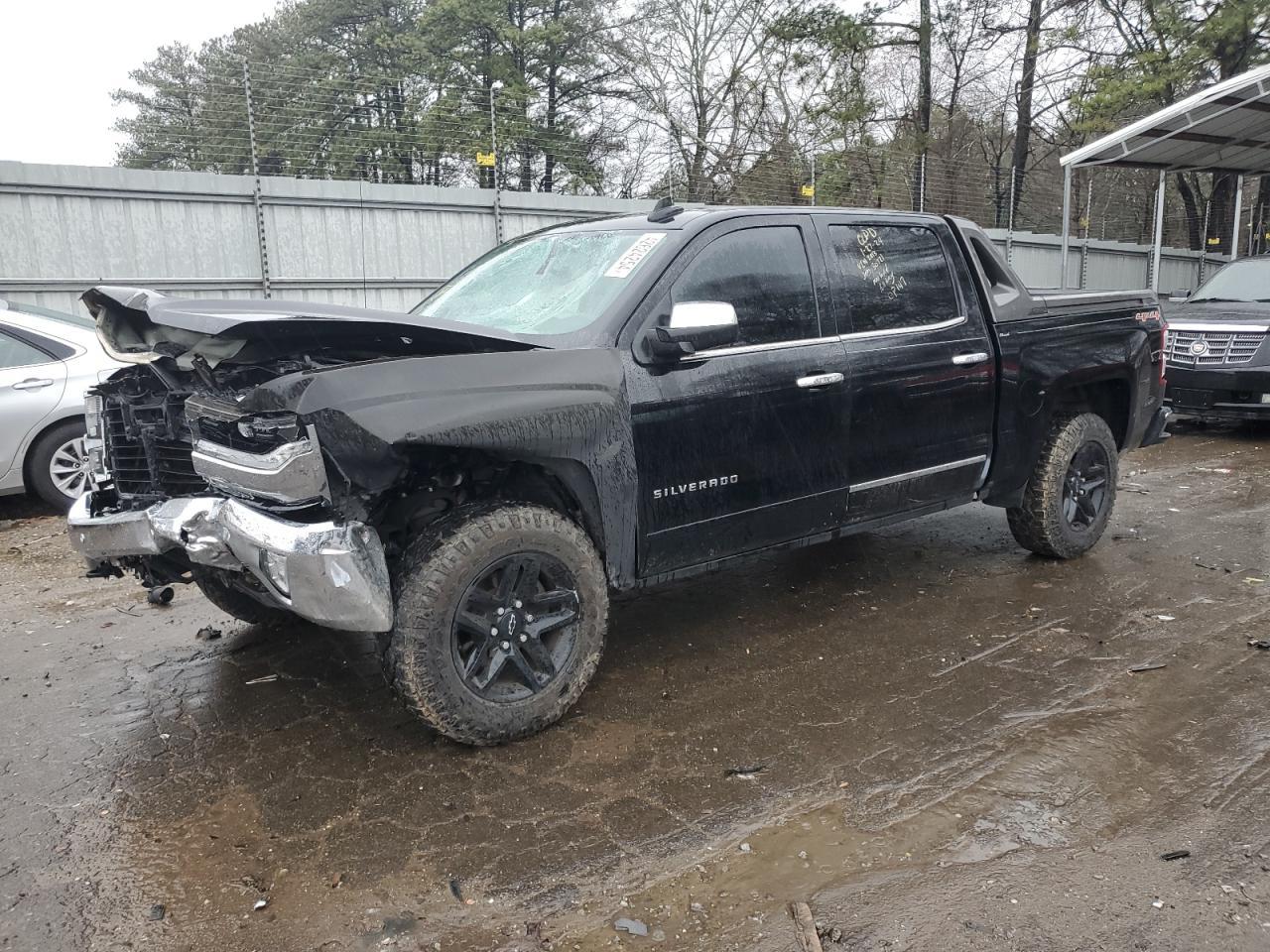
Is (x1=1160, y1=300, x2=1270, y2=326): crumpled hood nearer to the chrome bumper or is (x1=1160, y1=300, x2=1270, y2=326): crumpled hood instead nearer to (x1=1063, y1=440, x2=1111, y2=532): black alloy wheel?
(x1=1063, y1=440, x2=1111, y2=532): black alloy wheel

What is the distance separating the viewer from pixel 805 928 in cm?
235

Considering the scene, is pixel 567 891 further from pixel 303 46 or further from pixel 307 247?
pixel 303 46

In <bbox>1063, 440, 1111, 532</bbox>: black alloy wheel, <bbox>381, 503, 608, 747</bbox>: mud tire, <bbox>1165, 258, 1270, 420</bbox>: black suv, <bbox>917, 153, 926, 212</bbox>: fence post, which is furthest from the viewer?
<bbox>917, 153, 926, 212</bbox>: fence post

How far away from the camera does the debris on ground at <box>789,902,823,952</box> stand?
229cm

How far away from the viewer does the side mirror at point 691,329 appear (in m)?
3.32

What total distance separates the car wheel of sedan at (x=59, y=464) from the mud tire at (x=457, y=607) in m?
4.69

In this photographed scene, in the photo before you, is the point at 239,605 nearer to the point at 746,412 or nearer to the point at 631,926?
the point at 746,412

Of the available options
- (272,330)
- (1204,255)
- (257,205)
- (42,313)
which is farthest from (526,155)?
(1204,255)

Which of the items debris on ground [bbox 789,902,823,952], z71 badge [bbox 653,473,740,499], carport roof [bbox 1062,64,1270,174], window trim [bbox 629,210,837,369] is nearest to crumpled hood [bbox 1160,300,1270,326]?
carport roof [bbox 1062,64,1270,174]

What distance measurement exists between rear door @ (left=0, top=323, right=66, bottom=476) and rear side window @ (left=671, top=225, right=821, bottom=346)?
507 centimetres

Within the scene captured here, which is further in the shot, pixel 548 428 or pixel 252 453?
pixel 548 428

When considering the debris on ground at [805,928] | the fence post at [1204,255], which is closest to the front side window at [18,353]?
the debris on ground at [805,928]

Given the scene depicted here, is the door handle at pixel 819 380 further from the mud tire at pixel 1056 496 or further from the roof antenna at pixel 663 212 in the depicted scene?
the mud tire at pixel 1056 496

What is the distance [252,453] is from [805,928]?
2076 millimetres
